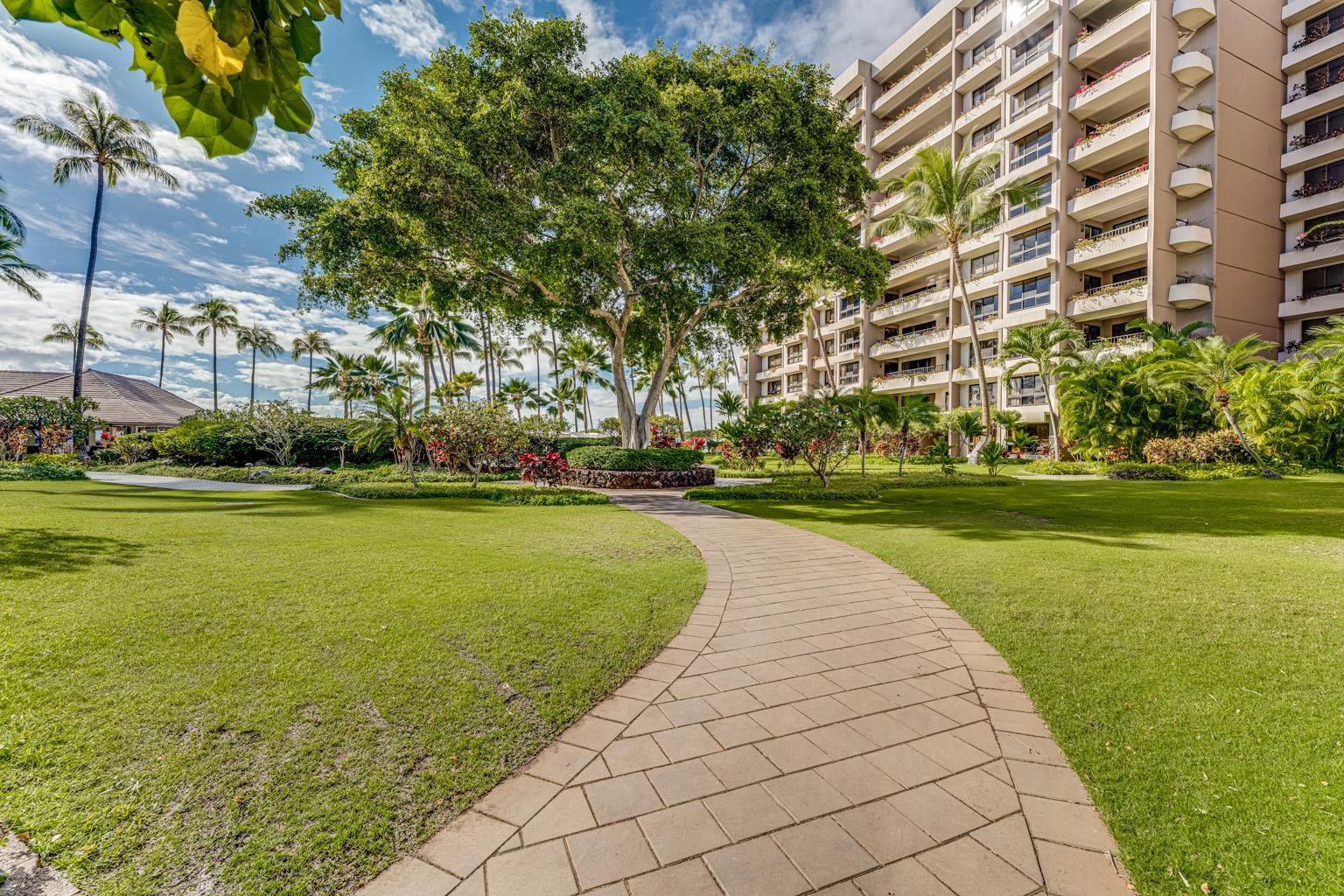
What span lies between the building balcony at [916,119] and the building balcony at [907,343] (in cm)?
1291

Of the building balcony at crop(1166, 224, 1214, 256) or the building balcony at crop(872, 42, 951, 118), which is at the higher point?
the building balcony at crop(872, 42, 951, 118)

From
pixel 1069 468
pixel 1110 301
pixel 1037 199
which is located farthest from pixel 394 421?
pixel 1110 301

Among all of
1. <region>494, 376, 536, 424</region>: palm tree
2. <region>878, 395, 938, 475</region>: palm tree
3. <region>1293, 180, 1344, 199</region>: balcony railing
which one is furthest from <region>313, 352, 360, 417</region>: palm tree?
<region>1293, 180, 1344, 199</region>: balcony railing

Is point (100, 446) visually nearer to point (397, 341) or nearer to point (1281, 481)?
point (397, 341)

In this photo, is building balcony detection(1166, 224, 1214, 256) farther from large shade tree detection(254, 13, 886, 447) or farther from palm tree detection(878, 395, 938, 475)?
large shade tree detection(254, 13, 886, 447)

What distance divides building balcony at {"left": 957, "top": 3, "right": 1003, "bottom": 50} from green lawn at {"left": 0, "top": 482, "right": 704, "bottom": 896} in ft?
125

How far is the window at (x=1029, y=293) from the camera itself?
27594mm

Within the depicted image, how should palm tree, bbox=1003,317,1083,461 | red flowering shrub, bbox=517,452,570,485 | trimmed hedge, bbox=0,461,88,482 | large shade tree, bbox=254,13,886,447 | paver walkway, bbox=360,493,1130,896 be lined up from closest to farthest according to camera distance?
paver walkway, bbox=360,493,1130,896, large shade tree, bbox=254,13,886,447, red flowering shrub, bbox=517,452,570,485, trimmed hedge, bbox=0,461,88,482, palm tree, bbox=1003,317,1083,461

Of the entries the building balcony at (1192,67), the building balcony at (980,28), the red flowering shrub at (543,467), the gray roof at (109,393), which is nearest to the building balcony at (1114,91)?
the building balcony at (1192,67)

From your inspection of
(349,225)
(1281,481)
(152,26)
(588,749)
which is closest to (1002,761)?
(588,749)

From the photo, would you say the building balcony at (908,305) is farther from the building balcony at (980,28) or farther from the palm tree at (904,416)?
the building balcony at (980,28)

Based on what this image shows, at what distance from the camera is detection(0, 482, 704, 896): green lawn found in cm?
209

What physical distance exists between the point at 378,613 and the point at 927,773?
396 cm

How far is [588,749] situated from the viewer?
280 centimetres
